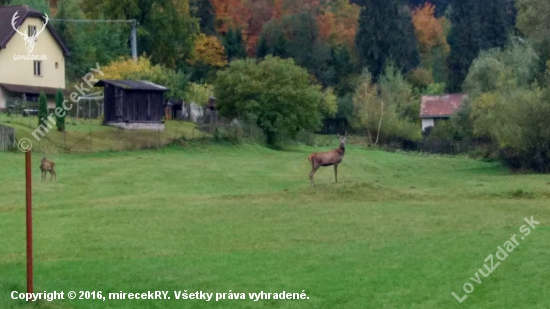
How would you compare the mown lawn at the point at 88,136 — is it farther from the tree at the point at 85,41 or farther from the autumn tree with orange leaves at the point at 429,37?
the autumn tree with orange leaves at the point at 429,37

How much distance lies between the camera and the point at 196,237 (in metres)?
22.2

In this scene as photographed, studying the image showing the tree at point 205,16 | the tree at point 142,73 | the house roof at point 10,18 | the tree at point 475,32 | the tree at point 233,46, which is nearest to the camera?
the house roof at point 10,18

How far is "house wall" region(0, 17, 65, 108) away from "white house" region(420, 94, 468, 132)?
3789 cm

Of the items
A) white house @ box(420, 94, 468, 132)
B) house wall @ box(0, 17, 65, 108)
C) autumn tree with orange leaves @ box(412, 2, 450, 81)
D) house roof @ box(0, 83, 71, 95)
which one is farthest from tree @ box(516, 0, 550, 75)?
autumn tree with orange leaves @ box(412, 2, 450, 81)

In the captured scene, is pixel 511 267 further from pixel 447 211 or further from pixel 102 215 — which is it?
pixel 102 215

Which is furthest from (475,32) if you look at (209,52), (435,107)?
(209,52)

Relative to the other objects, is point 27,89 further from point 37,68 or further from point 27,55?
point 27,55

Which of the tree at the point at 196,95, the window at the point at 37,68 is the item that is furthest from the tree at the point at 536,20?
the window at the point at 37,68

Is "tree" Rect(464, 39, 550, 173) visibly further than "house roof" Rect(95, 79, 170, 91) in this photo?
No

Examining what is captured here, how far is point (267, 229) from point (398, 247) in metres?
4.50

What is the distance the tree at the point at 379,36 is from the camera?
95.6 metres

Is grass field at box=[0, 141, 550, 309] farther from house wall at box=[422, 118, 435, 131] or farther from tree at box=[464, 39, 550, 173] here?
house wall at box=[422, 118, 435, 131]

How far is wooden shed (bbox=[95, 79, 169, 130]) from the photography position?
189 feet

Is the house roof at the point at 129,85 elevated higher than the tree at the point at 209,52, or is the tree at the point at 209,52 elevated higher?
the tree at the point at 209,52
